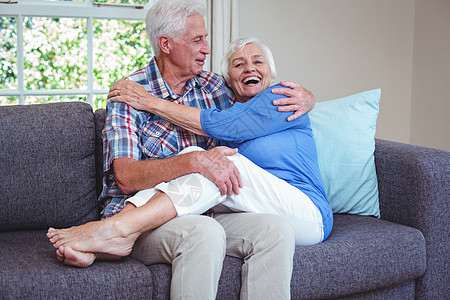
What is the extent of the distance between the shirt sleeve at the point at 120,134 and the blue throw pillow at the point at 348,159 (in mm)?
750

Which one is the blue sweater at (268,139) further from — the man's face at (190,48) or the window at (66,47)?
the window at (66,47)

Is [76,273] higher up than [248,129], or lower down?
lower down

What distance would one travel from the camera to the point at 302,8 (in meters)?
3.30

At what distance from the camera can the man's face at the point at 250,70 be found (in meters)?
2.12

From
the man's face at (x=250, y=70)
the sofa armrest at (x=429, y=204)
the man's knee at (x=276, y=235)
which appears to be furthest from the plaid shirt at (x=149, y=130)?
the sofa armrest at (x=429, y=204)

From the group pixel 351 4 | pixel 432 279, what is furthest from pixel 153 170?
pixel 351 4

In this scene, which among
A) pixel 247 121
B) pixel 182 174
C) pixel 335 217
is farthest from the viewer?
pixel 335 217

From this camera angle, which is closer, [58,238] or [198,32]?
[58,238]

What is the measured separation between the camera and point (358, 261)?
1.83 metres

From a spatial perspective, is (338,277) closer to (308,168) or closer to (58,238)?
(308,168)

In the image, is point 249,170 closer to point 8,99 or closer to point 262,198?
point 262,198

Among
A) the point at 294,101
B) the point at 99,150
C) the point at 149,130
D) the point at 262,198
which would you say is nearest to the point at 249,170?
the point at 262,198

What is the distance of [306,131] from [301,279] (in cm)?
55

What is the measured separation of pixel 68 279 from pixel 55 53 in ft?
5.70
